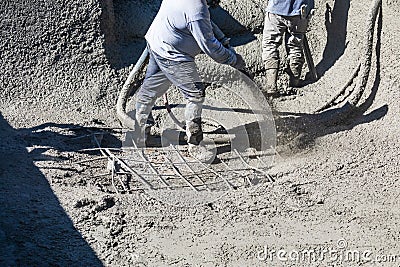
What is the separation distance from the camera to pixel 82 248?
3.77 metres

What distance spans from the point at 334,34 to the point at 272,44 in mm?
769

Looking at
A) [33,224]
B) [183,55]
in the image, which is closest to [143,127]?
[183,55]

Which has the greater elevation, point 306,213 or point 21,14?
point 21,14

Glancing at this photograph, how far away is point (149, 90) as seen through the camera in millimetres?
4918

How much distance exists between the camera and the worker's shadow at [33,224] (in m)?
3.61

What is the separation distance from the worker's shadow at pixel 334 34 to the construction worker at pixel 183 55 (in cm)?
147

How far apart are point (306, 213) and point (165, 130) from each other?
1.59 meters

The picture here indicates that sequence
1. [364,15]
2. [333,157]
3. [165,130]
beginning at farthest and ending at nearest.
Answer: [364,15], [165,130], [333,157]

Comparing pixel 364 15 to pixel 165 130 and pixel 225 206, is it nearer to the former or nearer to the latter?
pixel 165 130

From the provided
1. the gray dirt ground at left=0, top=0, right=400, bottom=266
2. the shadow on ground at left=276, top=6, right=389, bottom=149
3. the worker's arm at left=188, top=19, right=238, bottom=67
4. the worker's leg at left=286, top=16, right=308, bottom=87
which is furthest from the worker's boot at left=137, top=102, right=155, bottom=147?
the worker's leg at left=286, top=16, right=308, bottom=87

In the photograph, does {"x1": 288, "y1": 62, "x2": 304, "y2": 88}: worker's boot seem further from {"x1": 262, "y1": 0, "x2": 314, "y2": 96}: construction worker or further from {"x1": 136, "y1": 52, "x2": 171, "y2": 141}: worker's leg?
{"x1": 136, "y1": 52, "x2": 171, "y2": 141}: worker's leg

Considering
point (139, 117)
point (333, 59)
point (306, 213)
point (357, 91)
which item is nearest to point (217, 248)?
point (306, 213)

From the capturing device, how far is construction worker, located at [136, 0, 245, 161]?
14.4 ft

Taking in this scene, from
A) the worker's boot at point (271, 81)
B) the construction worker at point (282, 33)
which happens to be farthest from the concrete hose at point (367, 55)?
the worker's boot at point (271, 81)
